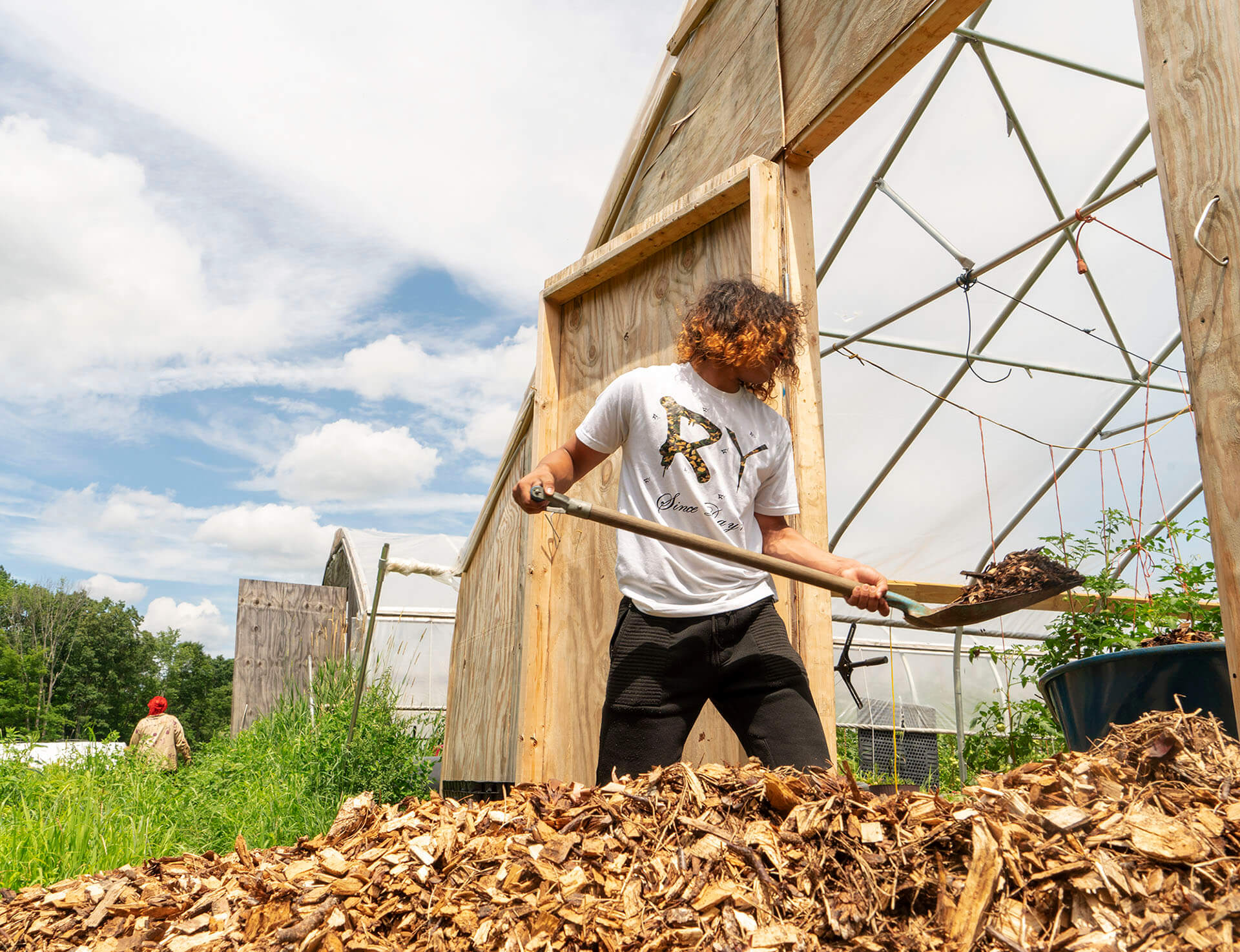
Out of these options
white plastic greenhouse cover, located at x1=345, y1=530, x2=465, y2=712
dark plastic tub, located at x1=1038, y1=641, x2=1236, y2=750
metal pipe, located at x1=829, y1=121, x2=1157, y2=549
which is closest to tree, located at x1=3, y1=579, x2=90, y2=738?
white plastic greenhouse cover, located at x1=345, y1=530, x2=465, y2=712

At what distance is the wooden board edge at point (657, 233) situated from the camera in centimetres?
291

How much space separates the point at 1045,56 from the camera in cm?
477

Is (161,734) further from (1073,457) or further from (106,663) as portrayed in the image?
(106,663)

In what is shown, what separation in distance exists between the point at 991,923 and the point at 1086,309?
5.96m

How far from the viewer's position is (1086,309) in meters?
6.14

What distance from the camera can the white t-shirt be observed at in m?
2.15

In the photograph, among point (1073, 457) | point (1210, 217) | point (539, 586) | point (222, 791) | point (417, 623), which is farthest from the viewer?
point (417, 623)

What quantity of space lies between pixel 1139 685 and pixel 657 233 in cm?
199

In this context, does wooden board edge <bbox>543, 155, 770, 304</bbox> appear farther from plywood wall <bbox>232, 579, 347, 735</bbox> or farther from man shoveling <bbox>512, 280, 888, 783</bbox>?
plywood wall <bbox>232, 579, 347, 735</bbox>

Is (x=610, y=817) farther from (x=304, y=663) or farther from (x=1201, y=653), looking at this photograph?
(x=304, y=663)

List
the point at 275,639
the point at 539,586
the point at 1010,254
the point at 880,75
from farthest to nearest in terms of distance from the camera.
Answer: the point at 275,639 → the point at 1010,254 → the point at 539,586 → the point at 880,75

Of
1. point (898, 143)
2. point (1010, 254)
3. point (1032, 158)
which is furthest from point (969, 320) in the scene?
point (898, 143)

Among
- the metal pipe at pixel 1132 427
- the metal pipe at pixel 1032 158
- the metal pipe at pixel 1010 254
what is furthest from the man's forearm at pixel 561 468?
the metal pipe at pixel 1132 427

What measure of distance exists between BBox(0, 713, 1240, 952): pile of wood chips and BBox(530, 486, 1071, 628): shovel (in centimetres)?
56
